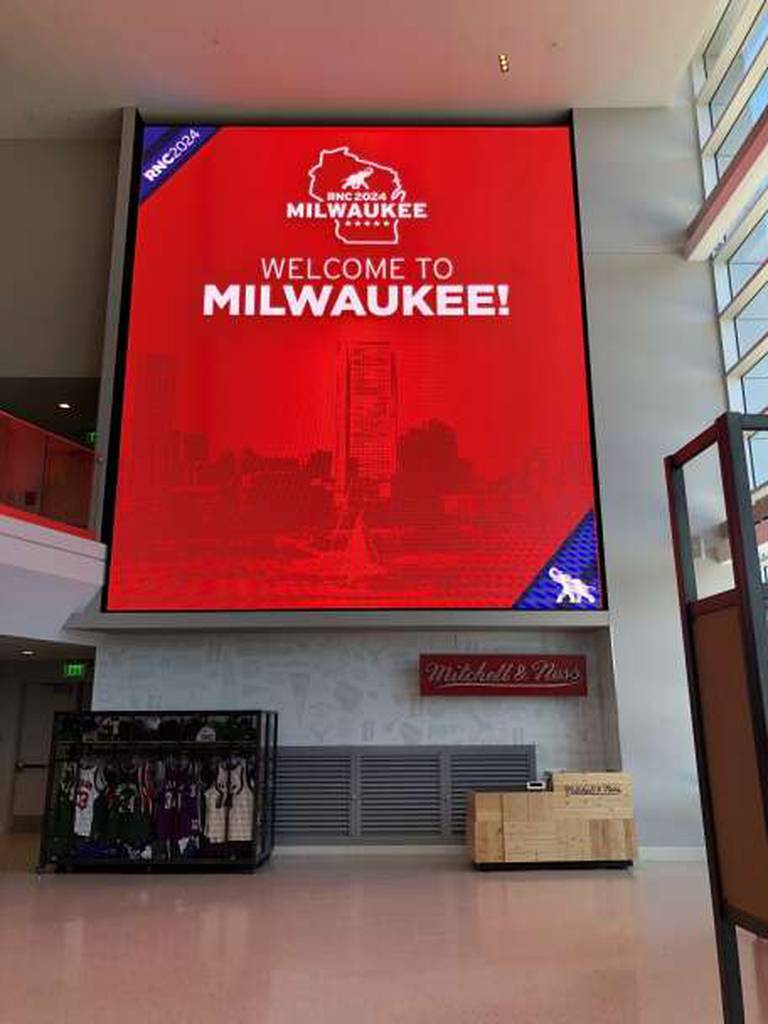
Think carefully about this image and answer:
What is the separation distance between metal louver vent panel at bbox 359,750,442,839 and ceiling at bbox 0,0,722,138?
967 cm

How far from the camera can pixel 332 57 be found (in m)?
11.5

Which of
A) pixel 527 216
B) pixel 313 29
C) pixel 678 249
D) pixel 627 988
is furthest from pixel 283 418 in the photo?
pixel 627 988

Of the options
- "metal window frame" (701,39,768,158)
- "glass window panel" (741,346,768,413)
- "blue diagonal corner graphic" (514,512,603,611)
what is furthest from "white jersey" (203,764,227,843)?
"metal window frame" (701,39,768,158)

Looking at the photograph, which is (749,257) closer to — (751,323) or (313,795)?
(751,323)

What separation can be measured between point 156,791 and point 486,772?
164 inches

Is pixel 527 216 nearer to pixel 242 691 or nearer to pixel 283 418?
pixel 283 418

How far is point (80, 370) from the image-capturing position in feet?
38.2

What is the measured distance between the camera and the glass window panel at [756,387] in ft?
36.4

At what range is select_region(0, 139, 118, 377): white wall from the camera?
11.8 m

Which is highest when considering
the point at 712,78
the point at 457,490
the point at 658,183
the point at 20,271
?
the point at 712,78

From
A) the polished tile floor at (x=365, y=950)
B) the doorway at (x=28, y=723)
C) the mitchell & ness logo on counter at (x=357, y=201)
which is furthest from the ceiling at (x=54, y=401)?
the polished tile floor at (x=365, y=950)

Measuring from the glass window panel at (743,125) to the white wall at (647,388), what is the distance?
1.31ft

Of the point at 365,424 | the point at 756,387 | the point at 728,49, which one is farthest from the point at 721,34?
the point at 365,424

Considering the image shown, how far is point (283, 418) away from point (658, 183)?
6.63m
